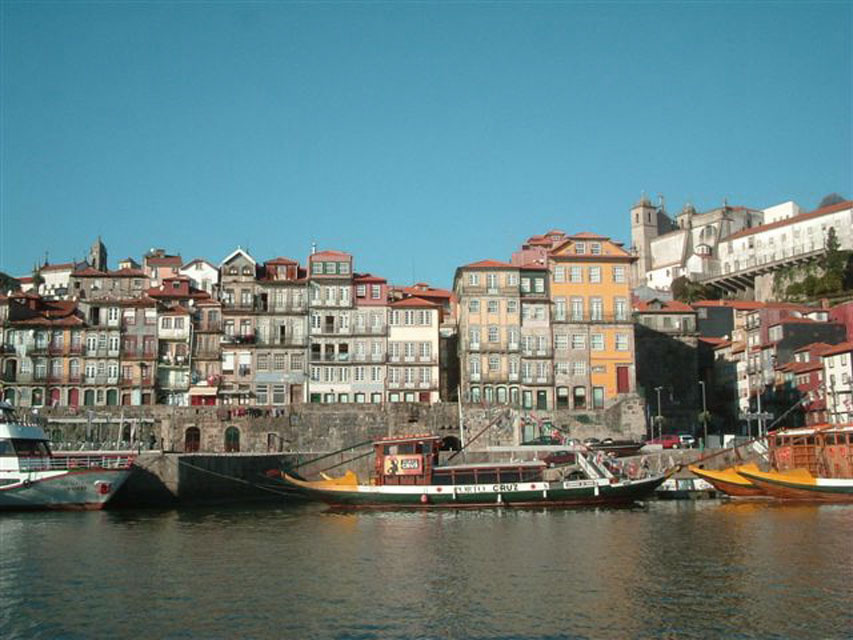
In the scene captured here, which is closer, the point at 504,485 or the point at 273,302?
the point at 504,485

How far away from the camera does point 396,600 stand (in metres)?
26.3

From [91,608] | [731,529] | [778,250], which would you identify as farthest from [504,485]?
[778,250]

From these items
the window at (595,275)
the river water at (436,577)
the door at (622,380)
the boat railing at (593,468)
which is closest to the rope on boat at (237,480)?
the river water at (436,577)

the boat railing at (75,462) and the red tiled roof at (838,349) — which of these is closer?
the boat railing at (75,462)

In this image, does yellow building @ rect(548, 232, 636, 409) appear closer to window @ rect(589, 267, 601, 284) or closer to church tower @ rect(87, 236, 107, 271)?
window @ rect(589, 267, 601, 284)

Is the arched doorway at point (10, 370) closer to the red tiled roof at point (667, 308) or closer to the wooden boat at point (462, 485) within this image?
the wooden boat at point (462, 485)

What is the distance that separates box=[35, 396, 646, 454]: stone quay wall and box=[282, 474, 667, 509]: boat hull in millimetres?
16173

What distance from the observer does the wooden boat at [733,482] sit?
51938 millimetres

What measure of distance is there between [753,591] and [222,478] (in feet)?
123

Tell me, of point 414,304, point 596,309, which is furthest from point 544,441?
point 414,304

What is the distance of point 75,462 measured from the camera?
173 ft

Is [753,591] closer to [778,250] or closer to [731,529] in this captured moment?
[731,529]

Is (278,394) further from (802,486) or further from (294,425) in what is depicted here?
(802,486)

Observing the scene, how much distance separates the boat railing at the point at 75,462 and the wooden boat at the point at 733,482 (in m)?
32.6
